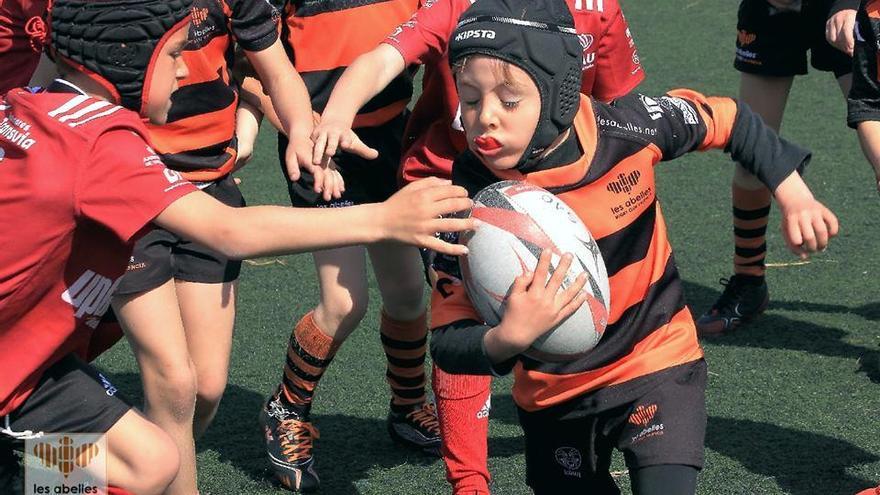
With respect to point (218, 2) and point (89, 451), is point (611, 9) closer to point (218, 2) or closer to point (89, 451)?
point (218, 2)

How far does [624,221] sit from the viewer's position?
3885 millimetres

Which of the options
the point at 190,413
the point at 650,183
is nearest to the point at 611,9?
the point at 650,183

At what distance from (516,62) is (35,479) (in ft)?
→ 5.71

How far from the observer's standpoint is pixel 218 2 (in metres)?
4.68

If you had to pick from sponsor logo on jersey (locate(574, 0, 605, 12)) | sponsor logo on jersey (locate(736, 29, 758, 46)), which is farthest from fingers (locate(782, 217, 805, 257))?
sponsor logo on jersey (locate(736, 29, 758, 46))

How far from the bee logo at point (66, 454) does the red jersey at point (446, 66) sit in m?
1.46

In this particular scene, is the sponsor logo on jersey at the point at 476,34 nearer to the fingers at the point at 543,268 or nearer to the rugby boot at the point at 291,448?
the fingers at the point at 543,268

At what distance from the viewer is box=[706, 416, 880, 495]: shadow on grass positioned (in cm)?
485

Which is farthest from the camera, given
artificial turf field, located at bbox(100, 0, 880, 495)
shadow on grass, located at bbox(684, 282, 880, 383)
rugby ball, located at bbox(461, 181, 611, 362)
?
shadow on grass, located at bbox(684, 282, 880, 383)

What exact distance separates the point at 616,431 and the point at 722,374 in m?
1.97

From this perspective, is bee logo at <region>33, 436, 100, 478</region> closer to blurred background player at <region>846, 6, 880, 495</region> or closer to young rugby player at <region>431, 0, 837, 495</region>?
young rugby player at <region>431, 0, 837, 495</region>

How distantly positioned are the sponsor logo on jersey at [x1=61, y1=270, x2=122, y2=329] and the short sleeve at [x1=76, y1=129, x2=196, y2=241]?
318mm

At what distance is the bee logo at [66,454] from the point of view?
373 centimetres

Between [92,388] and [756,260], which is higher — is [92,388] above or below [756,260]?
above
